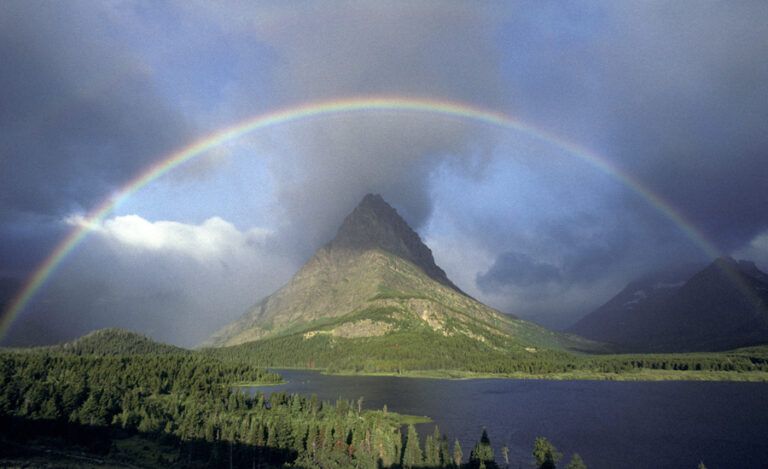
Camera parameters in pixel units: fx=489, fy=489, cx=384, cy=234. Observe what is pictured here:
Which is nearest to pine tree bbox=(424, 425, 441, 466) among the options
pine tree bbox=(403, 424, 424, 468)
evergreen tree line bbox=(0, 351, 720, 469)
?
evergreen tree line bbox=(0, 351, 720, 469)

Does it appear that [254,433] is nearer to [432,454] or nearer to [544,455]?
[432,454]

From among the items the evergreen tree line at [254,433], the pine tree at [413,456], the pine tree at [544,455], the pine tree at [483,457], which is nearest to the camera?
the pine tree at [544,455]

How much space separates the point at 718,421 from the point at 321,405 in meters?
146

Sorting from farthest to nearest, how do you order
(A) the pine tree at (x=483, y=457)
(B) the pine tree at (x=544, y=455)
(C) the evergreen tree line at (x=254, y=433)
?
1. (C) the evergreen tree line at (x=254, y=433)
2. (A) the pine tree at (x=483, y=457)
3. (B) the pine tree at (x=544, y=455)

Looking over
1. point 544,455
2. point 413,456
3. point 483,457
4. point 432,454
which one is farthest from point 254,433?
point 544,455

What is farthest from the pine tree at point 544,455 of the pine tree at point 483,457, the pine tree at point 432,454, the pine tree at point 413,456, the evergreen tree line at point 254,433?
the pine tree at point 413,456

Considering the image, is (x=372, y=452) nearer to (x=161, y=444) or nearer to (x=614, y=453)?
(x=161, y=444)

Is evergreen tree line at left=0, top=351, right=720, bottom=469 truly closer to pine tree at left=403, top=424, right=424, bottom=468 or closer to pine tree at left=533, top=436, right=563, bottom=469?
pine tree at left=533, top=436, right=563, bottom=469

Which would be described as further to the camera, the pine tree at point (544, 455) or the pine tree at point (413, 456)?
the pine tree at point (413, 456)

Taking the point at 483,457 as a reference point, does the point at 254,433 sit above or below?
above

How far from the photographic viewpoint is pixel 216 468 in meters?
111

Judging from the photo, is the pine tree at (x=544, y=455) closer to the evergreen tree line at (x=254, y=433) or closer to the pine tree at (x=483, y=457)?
the evergreen tree line at (x=254, y=433)

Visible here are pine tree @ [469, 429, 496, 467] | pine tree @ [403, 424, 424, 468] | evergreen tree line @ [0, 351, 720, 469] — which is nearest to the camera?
pine tree @ [469, 429, 496, 467]

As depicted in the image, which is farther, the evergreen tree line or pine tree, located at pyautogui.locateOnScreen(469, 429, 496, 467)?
the evergreen tree line
